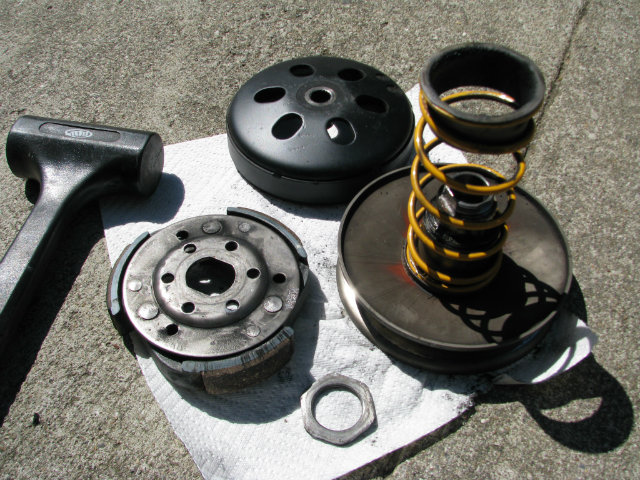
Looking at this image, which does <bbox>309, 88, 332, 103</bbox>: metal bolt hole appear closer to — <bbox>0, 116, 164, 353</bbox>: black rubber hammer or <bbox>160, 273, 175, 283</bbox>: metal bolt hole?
<bbox>0, 116, 164, 353</bbox>: black rubber hammer

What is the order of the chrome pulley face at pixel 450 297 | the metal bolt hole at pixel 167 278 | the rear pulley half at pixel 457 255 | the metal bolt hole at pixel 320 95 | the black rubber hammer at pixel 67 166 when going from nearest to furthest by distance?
the rear pulley half at pixel 457 255 < the chrome pulley face at pixel 450 297 < the metal bolt hole at pixel 167 278 < the black rubber hammer at pixel 67 166 < the metal bolt hole at pixel 320 95

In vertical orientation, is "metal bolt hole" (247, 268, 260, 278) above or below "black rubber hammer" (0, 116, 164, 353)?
A: below

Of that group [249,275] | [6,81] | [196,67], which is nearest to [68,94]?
[6,81]

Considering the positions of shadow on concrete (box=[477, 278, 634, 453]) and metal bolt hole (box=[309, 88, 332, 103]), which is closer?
shadow on concrete (box=[477, 278, 634, 453])

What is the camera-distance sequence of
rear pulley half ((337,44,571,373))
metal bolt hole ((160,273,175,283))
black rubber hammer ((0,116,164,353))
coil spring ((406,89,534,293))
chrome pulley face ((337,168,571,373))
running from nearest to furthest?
coil spring ((406,89,534,293)) → rear pulley half ((337,44,571,373)) → chrome pulley face ((337,168,571,373)) → metal bolt hole ((160,273,175,283)) → black rubber hammer ((0,116,164,353))

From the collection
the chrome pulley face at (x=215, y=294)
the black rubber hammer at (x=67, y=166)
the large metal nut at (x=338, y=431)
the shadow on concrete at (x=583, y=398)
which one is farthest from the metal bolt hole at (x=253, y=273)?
the shadow on concrete at (x=583, y=398)

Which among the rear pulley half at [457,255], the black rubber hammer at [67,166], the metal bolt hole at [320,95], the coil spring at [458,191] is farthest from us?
the metal bolt hole at [320,95]

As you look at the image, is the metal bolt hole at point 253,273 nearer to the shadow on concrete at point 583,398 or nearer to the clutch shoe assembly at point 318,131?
the clutch shoe assembly at point 318,131

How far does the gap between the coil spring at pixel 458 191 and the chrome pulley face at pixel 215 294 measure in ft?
1.13

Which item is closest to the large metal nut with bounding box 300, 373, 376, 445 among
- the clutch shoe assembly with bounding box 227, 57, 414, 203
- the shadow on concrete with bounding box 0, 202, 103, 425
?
the clutch shoe assembly with bounding box 227, 57, 414, 203

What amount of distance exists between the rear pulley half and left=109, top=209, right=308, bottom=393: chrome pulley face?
20 cm

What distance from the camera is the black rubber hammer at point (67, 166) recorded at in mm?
1733

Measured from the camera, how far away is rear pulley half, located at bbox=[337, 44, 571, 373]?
1250mm

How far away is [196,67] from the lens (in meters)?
2.38
